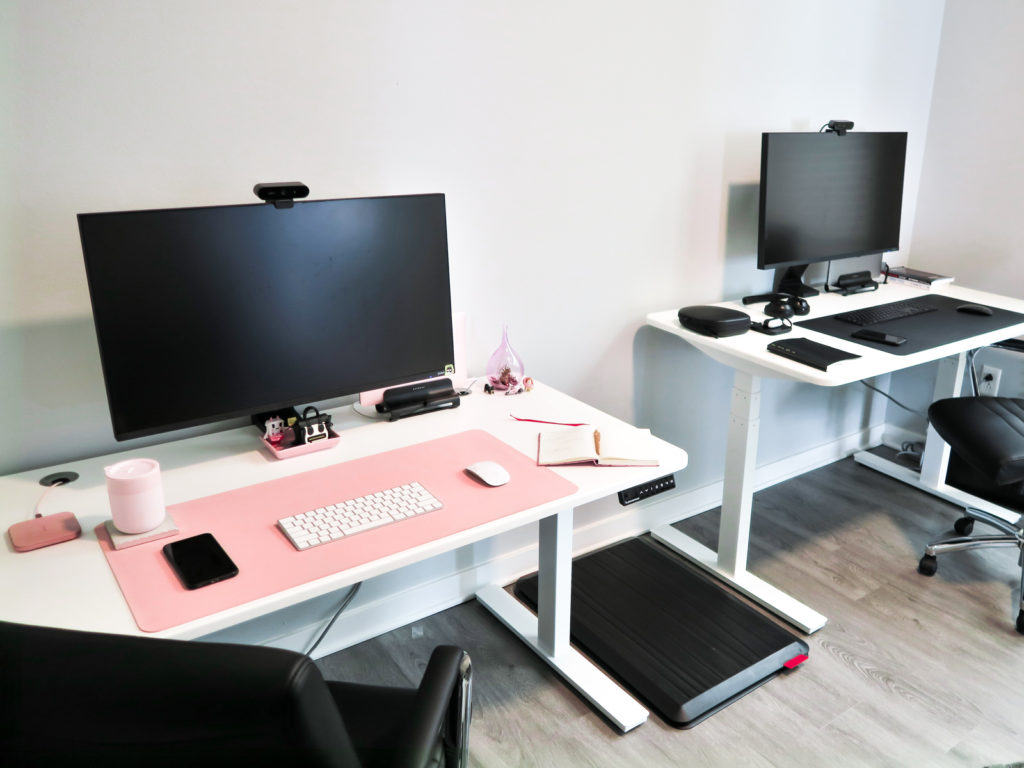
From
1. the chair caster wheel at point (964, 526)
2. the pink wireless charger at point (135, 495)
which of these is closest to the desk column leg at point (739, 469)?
the chair caster wheel at point (964, 526)

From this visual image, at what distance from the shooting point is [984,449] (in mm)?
2338

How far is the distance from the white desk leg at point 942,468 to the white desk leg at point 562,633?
1.73 m

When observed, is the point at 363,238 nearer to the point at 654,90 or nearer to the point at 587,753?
the point at 654,90

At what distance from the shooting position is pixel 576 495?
159 cm

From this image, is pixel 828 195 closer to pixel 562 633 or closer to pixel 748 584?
pixel 748 584

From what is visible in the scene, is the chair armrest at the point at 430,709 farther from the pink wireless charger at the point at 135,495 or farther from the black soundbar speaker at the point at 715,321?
the black soundbar speaker at the point at 715,321

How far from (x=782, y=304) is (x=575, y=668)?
130 cm

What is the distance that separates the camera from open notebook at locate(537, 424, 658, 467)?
1.71 metres

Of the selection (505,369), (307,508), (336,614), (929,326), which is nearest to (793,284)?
(929,326)

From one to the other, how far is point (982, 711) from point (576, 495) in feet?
4.28

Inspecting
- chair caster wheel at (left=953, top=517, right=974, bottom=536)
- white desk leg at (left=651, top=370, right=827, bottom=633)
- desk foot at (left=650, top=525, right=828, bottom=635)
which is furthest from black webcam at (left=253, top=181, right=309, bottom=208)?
chair caster wheel at (left=953, top=517, right=974, bottom=536)

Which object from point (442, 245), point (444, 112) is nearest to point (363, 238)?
point (442, 245)

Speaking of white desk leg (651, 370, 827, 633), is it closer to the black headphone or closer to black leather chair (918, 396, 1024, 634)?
the black headphone

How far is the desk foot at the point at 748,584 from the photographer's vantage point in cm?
234
